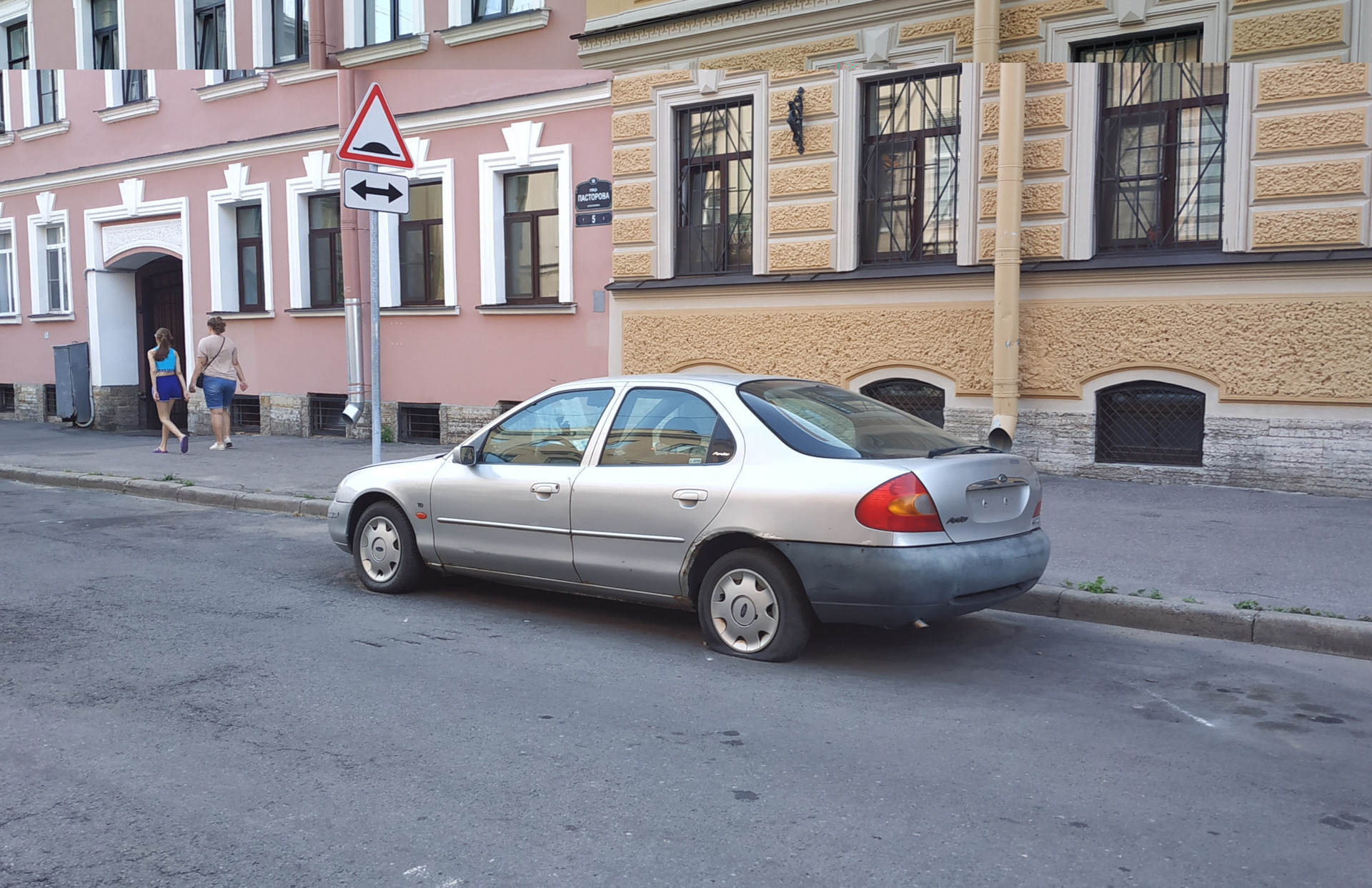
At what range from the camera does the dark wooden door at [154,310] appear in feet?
68.9

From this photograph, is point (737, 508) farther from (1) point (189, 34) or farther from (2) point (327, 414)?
(2) point (327, 414)

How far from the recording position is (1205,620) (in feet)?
20.7

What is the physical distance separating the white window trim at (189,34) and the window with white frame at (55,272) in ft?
23.8

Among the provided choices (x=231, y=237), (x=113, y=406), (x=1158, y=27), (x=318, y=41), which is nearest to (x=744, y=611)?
(x=1158, y=27)

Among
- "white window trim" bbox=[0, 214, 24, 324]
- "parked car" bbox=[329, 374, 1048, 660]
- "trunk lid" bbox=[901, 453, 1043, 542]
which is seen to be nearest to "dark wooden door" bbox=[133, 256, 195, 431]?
"white window trim" bbox=[0, 214, 24, 324]

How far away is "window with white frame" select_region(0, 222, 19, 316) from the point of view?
74.2ft

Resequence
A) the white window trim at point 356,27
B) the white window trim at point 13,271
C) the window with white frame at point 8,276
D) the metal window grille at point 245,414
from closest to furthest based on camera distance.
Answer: the white window trim at point 356,27 → the metal window grille at point 245,414 → the white window trim at point 13,271 → the window with white frame at point 8,276

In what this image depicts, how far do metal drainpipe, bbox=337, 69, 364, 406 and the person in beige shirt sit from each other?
1.63 metres

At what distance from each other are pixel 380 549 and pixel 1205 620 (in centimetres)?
474

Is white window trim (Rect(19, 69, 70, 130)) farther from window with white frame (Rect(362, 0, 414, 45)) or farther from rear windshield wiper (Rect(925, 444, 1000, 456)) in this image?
rear windshield wiper (Rect(925, 444, 1000, 456))

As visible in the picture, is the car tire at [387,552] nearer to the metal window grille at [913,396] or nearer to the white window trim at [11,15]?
the metal window grille at [913,396]

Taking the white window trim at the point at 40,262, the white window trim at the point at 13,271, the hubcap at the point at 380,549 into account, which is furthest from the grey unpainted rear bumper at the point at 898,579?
the white window trim at the point at 13,271

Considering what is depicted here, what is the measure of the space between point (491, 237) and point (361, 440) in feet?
11.7

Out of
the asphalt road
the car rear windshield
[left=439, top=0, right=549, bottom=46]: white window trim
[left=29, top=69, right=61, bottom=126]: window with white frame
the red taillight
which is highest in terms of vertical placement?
[left=29, top=69, right=61, bottom=126]: window with white frame
